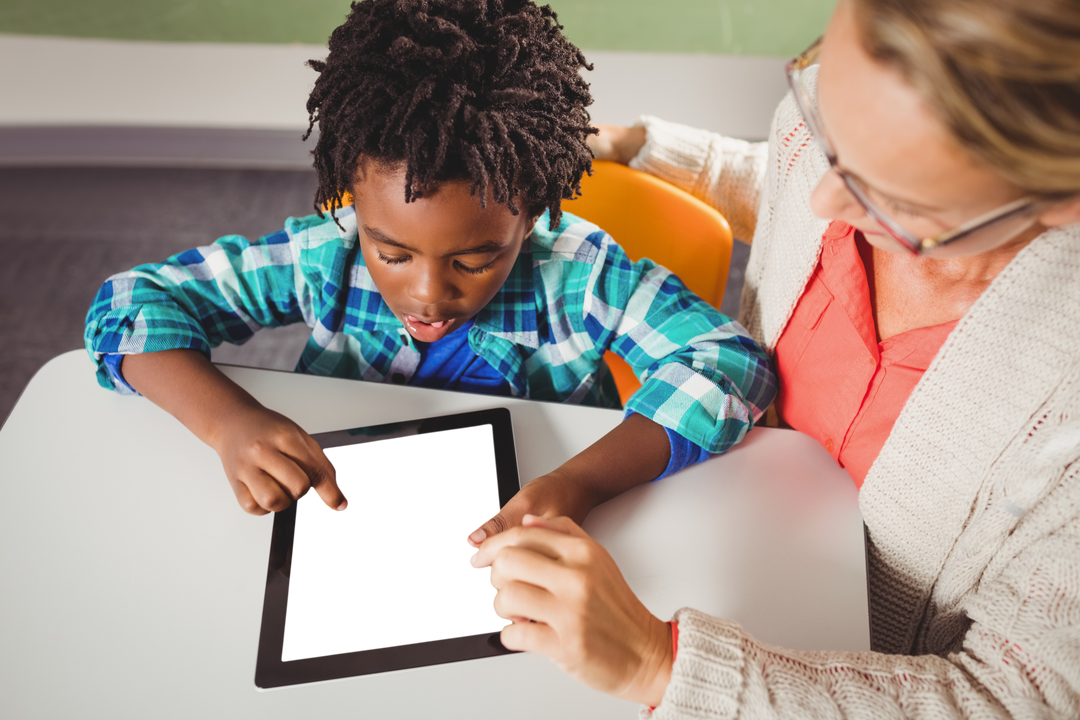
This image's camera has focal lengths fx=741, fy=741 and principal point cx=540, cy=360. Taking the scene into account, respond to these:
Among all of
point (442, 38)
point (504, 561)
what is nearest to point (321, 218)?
point (442, 38)

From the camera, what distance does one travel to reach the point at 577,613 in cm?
59

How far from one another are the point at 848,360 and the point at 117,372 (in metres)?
0.84

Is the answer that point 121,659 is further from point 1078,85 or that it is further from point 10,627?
point 1078,85

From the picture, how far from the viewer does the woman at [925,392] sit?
1.52 feet

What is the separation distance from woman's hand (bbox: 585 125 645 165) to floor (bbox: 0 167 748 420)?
3.14 ft

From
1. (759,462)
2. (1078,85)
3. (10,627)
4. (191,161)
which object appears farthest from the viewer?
(191,161)

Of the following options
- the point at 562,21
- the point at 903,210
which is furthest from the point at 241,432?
the point at 562,21

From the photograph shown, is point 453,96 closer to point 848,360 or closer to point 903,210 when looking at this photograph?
point 903,210

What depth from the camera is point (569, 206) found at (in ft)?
3.54

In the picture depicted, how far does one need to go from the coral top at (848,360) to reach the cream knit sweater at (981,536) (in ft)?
0.23

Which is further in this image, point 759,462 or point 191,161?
point 191,161

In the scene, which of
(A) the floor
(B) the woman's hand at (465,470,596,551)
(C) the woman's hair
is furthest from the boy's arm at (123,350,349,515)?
(A) the floor

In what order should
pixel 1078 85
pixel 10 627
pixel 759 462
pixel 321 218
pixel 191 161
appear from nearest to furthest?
pixel 1078 85
pixel 10 627
pixel 759 462
pixel 321 218
pixel 191 161

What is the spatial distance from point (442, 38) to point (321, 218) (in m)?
0.32
